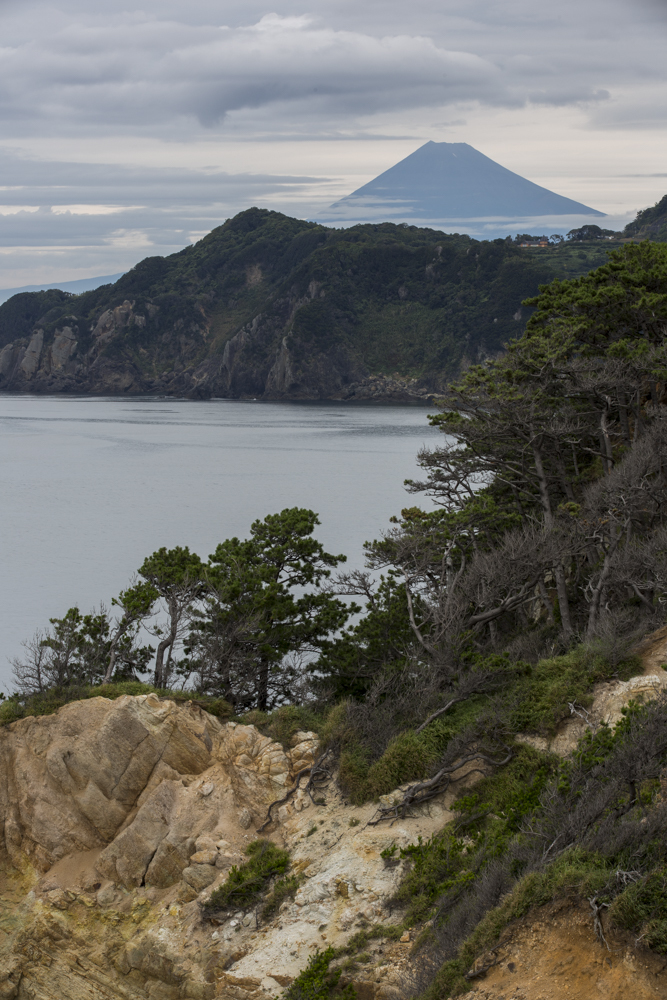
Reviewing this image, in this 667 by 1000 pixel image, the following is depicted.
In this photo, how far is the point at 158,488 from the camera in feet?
196

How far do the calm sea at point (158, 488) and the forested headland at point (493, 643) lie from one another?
1005 centimetres

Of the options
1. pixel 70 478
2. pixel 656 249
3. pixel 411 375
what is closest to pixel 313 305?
pixel 411 375

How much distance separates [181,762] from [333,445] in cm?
6658

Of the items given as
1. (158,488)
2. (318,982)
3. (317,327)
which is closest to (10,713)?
(318,982)

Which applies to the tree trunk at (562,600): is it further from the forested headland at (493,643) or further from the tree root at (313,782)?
the tree root at (313,782)

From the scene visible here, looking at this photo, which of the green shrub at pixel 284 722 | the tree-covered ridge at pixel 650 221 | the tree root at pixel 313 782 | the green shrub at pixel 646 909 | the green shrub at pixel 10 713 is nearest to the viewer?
the green shrub at pixel 646 909

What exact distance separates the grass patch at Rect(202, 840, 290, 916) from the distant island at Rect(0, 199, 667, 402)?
129946mm

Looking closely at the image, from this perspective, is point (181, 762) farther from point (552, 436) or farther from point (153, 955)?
point (552, 436)

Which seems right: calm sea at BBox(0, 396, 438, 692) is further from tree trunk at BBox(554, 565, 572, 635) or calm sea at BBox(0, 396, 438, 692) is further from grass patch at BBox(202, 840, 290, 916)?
tree trunk at BBox(554, 565, 572, 635)

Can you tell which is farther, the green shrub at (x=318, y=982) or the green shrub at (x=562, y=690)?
the green shrub at (x=562, y=690)

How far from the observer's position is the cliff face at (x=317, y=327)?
146125 millimetres

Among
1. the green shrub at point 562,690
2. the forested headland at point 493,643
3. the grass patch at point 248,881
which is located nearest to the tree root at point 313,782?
the forested headland at point 493,643

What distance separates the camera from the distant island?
145 m

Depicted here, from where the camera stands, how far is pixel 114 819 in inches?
576
